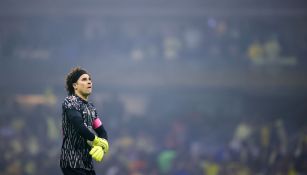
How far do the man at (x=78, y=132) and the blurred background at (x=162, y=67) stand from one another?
8.81 m

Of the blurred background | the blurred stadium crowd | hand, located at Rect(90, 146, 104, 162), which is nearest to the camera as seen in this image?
hand, located at Rect(90, 146, 104, 162)

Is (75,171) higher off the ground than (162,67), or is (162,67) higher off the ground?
(162,67)

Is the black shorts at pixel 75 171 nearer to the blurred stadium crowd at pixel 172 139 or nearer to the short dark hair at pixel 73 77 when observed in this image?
the short dark hair at pixel 73 77

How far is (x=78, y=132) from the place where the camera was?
12.6 feet

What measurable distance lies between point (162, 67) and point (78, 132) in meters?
10.1

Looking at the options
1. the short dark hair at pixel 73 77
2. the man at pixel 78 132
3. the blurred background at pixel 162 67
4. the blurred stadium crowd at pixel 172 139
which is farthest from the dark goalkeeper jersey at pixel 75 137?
the blurred background at pixel 162 67

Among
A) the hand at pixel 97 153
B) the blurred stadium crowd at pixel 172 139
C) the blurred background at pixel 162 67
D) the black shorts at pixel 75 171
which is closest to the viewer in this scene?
the hand at pixel 97 153

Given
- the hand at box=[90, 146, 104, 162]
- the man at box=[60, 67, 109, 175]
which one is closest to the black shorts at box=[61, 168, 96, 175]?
the man at box=[60, 67, 109, 175]

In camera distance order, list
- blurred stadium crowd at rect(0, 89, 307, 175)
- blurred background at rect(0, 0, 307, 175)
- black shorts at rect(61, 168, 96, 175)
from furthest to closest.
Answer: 1. blurred background at rect(0, 0, 307, 175)
2. blurred stadium crowd at rect(0, 89, 307, 175)
3. black shorts at rect(61, 168, 96, 175)

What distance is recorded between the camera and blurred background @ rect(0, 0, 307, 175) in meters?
13.1

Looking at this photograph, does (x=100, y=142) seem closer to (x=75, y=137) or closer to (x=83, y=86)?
(x=75, y=137)

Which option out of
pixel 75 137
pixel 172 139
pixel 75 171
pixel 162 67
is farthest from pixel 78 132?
pixel 162 67

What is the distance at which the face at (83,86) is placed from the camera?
13.2 feet

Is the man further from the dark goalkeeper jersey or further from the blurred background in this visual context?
the blurred background
